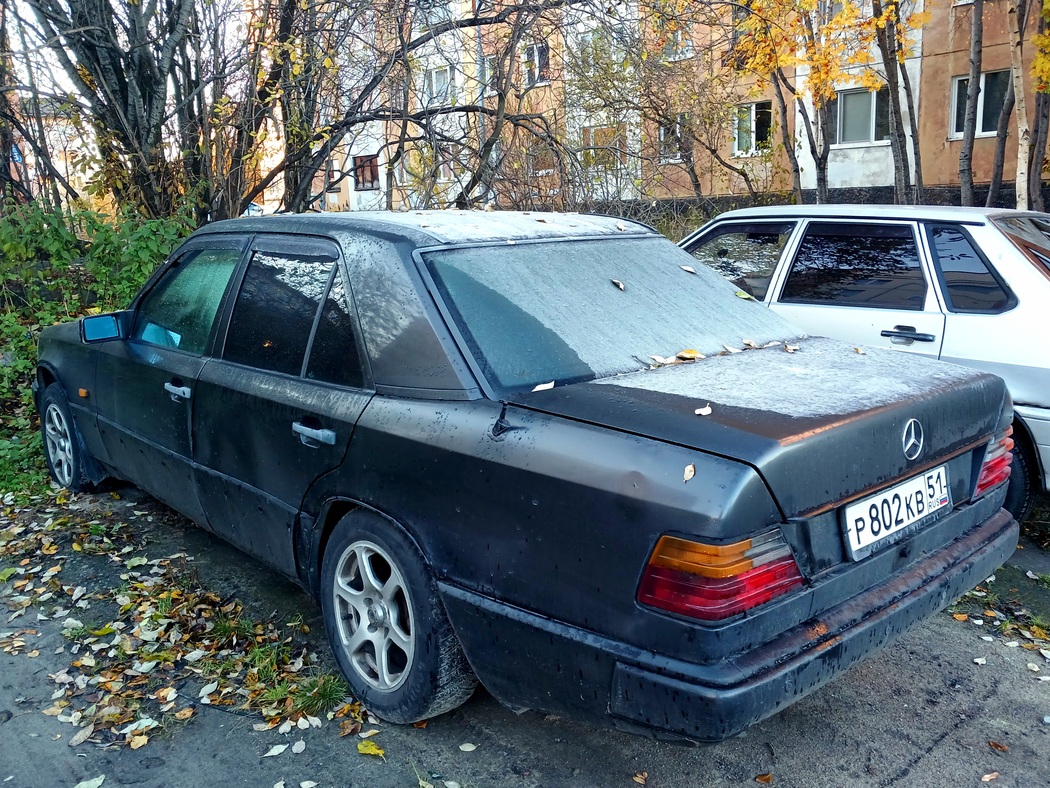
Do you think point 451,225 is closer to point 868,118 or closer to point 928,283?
point 928,283

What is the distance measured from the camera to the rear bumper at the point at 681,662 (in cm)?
207

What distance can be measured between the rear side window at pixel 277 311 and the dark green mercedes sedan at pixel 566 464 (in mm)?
11

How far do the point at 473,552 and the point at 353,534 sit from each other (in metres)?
0.62

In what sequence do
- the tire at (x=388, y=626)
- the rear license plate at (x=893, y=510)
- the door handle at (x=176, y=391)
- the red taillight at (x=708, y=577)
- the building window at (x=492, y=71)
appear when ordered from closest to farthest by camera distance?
the red taillight at (x=708, y=577), the rear license plate at (x=893, y=510), the tire at (x=388, y=626), the door handle at (x=176, y=391), the building window at (x=492, y=71)

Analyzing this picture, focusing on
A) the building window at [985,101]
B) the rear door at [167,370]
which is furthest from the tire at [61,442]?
the building window at [985,101]

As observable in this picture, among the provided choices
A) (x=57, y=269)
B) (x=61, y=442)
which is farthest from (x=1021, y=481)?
(x=57, y=269)

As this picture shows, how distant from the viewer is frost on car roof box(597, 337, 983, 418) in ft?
8.05

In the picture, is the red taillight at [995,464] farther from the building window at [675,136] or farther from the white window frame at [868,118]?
the white window frame at [868,118]

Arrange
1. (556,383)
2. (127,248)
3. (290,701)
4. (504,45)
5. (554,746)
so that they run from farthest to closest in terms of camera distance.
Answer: (504,45)
(127,248)
(290,701)
(554,746)
(556,383)

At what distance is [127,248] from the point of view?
7.20m

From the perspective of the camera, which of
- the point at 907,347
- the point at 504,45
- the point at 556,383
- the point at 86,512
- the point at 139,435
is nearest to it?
the point at 556,383

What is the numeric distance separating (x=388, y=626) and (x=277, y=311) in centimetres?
132

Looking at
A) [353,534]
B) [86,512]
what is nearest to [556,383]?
[353,534]

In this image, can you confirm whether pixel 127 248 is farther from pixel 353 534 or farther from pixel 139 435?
pixel 353 534
